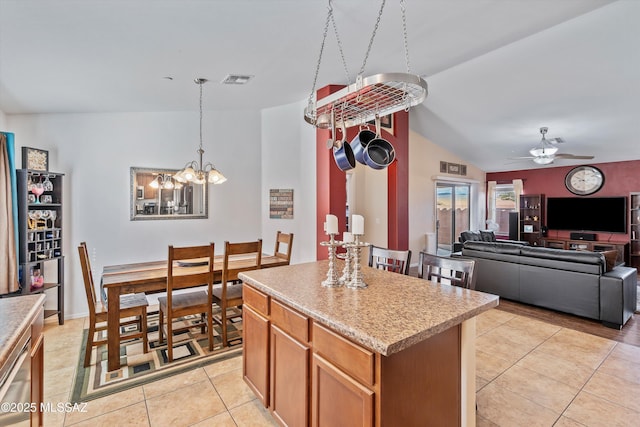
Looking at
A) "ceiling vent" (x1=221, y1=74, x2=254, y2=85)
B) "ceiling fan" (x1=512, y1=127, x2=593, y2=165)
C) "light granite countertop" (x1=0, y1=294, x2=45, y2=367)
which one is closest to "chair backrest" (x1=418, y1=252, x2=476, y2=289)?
"light granite countertop" (x1=0, y1=294, x2=45, y2=367)

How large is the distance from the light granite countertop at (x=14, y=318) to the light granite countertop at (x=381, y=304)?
43.9 inches

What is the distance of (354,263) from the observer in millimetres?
2008

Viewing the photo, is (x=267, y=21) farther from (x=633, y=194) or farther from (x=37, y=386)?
(x=633, y=194)

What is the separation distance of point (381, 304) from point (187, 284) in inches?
81.7

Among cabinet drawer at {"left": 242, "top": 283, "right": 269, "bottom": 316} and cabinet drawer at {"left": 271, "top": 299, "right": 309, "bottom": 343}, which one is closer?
cabinet drawer at {"left": 271, "top": 299, "right": 309, "bottom": 343}

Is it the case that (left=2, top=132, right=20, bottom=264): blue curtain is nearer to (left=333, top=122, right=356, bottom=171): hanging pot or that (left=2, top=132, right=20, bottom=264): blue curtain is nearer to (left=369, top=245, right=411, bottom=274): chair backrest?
(left=333, top=122, right=356, bottom=171): hanging pot

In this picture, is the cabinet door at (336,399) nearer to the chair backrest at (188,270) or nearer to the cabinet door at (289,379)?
the cabinet door at (289,379)

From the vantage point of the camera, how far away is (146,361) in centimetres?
285

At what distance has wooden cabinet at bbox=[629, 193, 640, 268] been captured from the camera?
6.61 metres

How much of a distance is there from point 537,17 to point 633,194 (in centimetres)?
592

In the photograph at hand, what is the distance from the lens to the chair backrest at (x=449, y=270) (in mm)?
2066

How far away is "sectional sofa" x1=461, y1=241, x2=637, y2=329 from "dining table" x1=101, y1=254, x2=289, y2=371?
2916mm

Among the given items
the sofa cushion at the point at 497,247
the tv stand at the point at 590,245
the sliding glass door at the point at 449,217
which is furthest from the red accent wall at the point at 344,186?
the tv stand at the point at 590,245

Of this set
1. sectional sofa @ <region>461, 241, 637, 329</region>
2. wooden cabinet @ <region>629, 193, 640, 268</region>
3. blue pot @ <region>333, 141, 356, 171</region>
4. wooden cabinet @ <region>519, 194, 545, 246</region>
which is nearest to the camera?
blue pot @ <region>333, 141, 356, 171</region>
